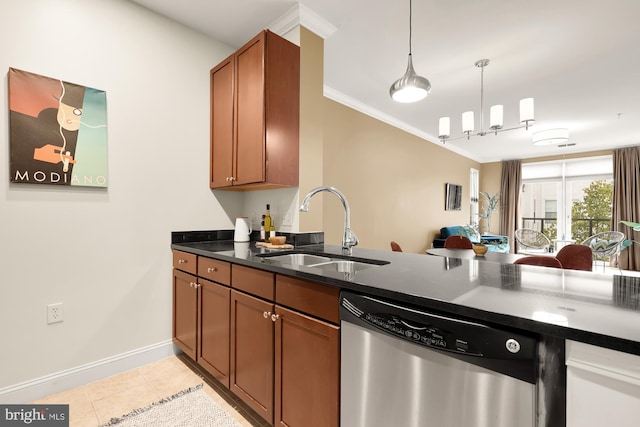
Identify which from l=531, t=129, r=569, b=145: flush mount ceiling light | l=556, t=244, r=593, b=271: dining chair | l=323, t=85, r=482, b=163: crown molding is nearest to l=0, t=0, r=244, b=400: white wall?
l=323, t=85, r=482, b=163: crown molding

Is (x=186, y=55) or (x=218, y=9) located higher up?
(x=218, y=9)

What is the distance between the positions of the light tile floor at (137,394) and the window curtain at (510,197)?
805 cm

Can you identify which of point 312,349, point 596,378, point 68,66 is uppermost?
point 68,66

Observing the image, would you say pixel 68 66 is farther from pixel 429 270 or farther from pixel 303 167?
pixel 429 270

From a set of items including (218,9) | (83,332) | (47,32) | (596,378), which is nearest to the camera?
(596,378)

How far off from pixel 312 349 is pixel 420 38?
8.95 feet

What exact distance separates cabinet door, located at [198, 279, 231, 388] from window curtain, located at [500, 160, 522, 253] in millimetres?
8064

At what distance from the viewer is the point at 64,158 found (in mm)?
1911

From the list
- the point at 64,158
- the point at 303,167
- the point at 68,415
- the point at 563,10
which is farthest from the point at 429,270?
the point at 563,10

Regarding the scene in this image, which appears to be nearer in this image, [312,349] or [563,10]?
[312,349]

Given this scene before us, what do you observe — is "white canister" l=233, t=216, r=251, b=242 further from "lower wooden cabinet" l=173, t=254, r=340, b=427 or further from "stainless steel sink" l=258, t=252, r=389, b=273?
"stainless steel sink" l=258, t=252, r=389, b=273

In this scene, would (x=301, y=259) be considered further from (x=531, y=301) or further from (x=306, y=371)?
(x=531, y=301)

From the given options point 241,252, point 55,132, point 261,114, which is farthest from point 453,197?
point 55,132
